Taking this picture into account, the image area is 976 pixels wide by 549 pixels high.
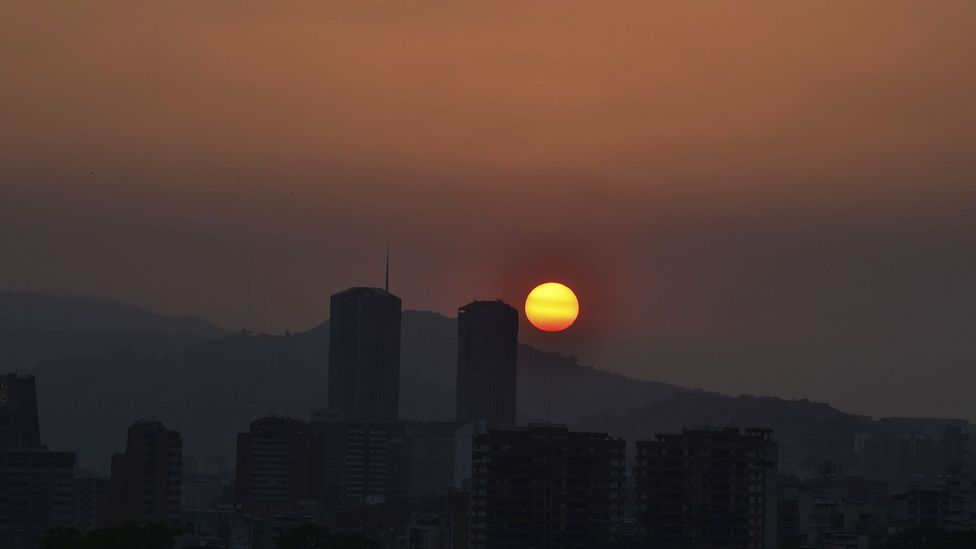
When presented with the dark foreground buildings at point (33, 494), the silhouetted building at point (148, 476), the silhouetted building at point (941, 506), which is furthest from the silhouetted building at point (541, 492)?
the dark foreground buildings at point (33, 494)

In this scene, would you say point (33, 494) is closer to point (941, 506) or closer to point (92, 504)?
point (92, 504)

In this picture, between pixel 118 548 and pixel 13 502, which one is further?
pixel 13 502

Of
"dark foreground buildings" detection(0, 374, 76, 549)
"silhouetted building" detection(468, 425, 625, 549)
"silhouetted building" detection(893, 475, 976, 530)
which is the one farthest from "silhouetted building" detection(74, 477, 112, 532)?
"silhouetted building" detection(893, 475, 976, 530)

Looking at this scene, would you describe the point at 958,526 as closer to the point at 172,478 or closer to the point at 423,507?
the point at 423,507

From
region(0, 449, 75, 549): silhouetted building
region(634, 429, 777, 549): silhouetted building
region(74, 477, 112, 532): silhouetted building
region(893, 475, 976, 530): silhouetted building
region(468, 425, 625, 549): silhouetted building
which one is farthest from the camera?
region(74, 477, 112, 532): silhouetted building

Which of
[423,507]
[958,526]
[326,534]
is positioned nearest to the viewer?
[326,534]

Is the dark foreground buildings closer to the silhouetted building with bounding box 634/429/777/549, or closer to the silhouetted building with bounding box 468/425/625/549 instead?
the silhouetted building with bounding box 468/425/625/549

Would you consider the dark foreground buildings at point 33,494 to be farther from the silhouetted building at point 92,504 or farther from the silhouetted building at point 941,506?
the silhouetted building at point 941,506

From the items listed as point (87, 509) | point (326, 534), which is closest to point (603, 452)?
point (326, 534)
